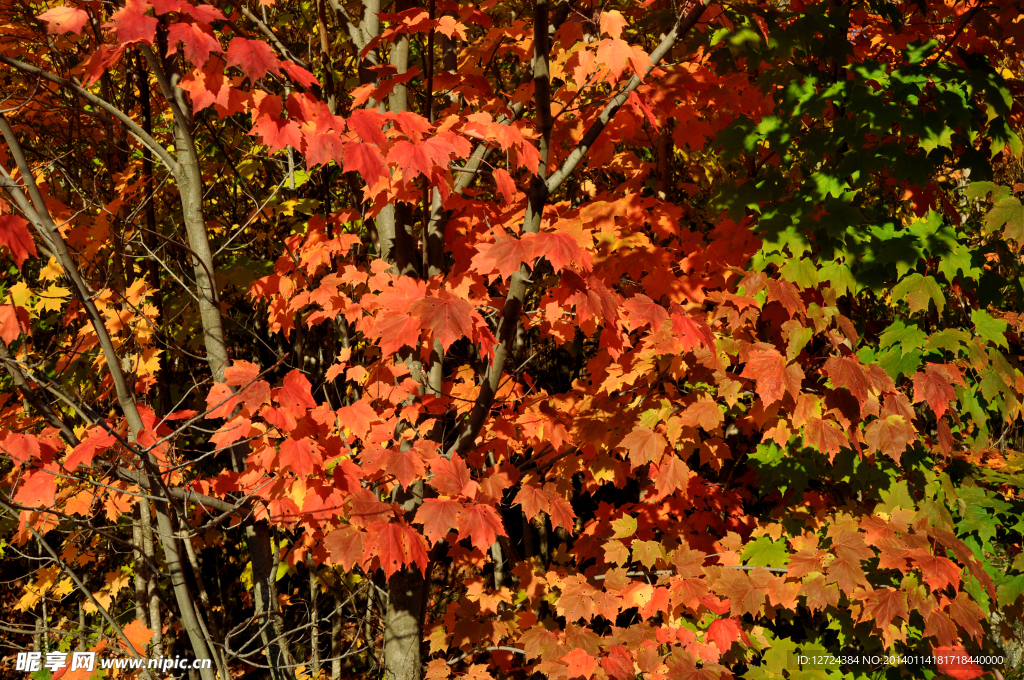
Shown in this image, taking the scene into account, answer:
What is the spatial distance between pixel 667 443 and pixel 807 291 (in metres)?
1.30

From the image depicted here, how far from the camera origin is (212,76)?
291 centimetres

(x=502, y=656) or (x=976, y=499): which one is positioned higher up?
(x=976, y=499)

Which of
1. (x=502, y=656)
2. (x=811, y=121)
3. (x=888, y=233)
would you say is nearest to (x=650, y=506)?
(x=502, y=656)

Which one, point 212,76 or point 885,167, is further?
point 885,167

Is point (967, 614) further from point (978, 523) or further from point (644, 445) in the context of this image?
point (644, 445)

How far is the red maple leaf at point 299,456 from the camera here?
3.00 metres

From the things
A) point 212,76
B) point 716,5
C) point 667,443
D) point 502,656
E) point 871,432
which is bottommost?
point 502,656

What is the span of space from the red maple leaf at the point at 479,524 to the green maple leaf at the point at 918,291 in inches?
102

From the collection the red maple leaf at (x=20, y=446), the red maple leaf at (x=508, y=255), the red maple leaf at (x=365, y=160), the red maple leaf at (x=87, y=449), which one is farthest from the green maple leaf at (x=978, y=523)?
the red maple leaf at (x=20, y=446)

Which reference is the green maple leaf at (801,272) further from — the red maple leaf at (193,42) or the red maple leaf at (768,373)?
the red maple leaf at (193,42)

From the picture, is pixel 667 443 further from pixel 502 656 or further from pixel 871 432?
pixel 502 656

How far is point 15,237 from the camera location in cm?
276

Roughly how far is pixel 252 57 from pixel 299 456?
67.4 inches

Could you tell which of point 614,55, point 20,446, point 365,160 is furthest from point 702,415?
point 20,446
